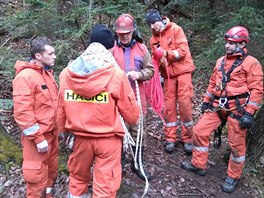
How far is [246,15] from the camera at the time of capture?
7039 mm

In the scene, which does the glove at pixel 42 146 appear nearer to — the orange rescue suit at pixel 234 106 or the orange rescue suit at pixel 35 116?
the orange rescue suit at pixel 35 116

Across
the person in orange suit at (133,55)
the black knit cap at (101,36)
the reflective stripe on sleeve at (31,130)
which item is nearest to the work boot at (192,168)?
the person in orange suit at (133,55)

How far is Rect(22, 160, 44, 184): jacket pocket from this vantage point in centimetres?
410

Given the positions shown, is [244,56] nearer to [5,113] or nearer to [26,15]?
[26,15]

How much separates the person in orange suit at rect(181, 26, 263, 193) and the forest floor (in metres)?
0.22

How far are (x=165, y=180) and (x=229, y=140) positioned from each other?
47.5 inches

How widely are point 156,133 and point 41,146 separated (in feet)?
11.7

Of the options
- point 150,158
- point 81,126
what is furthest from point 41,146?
point 150,158

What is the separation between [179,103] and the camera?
6.09m

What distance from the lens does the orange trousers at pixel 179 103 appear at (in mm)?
5984

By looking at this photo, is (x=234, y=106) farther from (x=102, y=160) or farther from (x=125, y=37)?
(x=102, y=160)

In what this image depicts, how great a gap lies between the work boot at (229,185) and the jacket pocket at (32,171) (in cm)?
289

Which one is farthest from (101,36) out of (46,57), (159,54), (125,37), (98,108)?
(159,54)

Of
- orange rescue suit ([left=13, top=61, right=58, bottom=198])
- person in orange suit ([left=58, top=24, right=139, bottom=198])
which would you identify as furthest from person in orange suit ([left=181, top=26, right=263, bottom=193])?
orange rescue suit ([left=13, top=61, right=58, bottom=198])
